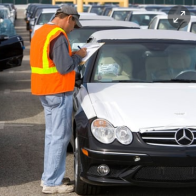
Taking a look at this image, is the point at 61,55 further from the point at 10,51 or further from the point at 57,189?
the point at 10,51

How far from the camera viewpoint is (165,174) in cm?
636

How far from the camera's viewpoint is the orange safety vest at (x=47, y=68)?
6734mm

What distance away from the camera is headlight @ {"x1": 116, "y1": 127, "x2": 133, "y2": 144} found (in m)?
6.34

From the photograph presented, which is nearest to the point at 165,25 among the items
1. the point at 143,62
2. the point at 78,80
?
the point at 143,62

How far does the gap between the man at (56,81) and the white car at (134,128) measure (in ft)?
0.54

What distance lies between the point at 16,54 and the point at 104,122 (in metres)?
9.01

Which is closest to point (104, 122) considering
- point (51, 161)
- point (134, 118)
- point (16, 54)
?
point (134, 118)

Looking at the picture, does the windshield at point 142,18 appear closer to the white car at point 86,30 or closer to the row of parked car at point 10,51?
the row of parked car at point 10,51

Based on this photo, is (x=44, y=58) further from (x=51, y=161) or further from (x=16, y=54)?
(x=16, y=54)

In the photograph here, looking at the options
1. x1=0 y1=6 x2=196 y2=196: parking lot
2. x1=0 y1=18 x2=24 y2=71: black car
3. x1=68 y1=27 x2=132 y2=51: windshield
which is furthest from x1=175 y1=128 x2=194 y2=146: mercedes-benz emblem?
x1=0 y1=18 x2=24 y2=71: black car

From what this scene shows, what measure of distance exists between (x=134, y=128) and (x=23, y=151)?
2831mm

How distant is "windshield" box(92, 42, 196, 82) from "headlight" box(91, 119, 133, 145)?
1.30 metres

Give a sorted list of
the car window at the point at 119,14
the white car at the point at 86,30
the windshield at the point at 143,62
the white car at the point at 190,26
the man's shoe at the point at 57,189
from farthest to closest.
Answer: the car window at the point at 119,14
the white car at the point at 190,26
the white car at the point at 86,30
the windshield at the point at 143,62
the man's shoe at the point at 57,189

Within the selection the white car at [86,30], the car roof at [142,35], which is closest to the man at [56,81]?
the car roof at [142,35]
